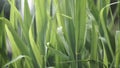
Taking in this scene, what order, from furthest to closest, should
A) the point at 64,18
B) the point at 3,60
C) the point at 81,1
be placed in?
the point at 3,60 → the point at 64,18 → the point at 81,1

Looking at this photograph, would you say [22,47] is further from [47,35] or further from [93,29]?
[93,29]

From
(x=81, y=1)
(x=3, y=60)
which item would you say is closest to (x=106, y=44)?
(x=81, y=1)

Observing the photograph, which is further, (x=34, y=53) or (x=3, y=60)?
(x=3, y=60)

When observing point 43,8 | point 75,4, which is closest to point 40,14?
point 43,8

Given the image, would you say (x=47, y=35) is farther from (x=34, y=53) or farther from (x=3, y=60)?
(x=3, y=60)

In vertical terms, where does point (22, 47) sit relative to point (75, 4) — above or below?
below

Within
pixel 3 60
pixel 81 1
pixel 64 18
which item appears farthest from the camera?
pixel 3 60
